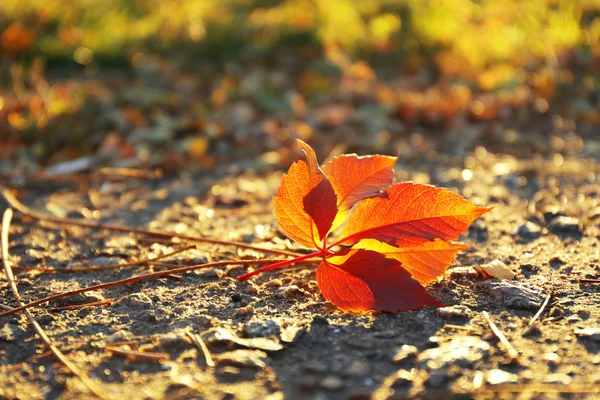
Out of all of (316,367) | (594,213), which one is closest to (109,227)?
(316,367)

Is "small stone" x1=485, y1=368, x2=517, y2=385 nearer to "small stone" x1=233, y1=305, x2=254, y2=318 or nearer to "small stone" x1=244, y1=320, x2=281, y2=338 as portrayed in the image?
"small stone" x1=244, y1=320, x2=281, y2=338

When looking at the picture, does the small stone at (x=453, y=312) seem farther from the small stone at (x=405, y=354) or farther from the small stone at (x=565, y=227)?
the small stone at (x=565, y=227)

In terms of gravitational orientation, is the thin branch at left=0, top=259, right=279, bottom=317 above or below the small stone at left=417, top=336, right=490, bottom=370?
below

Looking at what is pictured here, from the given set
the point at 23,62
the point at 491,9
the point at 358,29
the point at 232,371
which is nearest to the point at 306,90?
the point at 358,29

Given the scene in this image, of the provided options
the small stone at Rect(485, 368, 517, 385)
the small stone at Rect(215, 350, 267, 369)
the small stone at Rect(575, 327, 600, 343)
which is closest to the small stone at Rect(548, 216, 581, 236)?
the small stone at Rect(575, 327, 600, 343)

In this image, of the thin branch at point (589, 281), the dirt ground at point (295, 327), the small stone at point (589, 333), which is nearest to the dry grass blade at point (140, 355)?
the dirt ground at point (295, 327)

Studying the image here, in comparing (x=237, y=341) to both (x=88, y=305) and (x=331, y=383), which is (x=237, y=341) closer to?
(x=331, y=383)

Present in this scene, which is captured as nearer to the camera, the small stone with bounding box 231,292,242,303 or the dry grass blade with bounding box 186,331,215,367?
the dry grass blade with bounding box 186,331,215,367

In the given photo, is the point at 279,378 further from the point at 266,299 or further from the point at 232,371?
the point at 266,299
